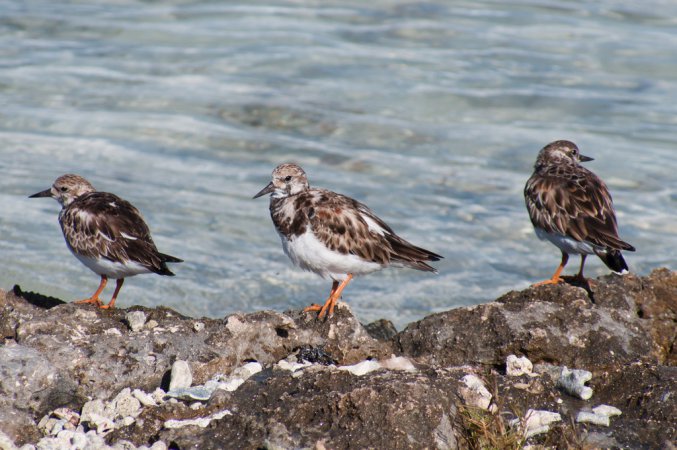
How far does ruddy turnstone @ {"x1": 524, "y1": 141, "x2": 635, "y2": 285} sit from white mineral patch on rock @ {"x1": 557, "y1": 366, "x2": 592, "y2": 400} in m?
1.66

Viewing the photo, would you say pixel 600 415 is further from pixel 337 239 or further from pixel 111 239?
pixel 111 239

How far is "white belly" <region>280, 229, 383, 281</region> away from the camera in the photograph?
19.9ft

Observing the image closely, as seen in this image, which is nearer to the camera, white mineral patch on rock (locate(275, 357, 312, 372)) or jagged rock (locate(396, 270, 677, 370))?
white mineral patch on rock (locate(275, 357, 312, 372))

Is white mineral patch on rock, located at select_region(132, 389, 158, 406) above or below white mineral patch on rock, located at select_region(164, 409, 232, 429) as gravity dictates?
below

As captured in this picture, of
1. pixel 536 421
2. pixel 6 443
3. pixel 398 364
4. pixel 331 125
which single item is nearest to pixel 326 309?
pixel 398 364

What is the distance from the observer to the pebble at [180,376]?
466cm

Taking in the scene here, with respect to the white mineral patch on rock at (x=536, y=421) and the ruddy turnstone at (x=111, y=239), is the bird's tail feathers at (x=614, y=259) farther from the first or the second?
the ruddy turnstone at (x=111, y=239)

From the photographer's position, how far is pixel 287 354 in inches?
207

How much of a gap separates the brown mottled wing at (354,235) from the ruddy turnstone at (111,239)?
1204 mm

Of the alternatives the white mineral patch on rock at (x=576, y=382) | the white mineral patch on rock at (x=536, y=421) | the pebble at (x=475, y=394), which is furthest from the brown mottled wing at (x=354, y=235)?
the white mineral patch on rock at (x=536, y=421)

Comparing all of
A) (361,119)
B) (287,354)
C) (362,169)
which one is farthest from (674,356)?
(361,119)

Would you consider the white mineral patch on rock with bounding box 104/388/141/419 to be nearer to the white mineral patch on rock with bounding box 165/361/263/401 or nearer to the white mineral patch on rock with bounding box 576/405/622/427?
the white mineral patch on rock with bounding box 165/361/263/401

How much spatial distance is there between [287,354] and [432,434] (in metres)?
1.48

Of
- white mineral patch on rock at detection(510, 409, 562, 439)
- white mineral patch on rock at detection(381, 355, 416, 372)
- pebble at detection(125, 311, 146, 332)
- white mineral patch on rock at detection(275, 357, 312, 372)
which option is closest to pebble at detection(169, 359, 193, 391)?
white mineral patch on rock at detection(275, 357, 312, 372)
